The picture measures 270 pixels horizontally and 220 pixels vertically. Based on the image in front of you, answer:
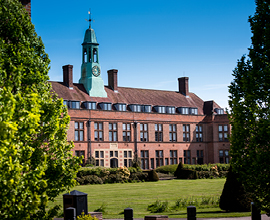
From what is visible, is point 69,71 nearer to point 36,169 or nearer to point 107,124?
point 107,124

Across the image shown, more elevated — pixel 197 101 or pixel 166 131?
pixel 197 101

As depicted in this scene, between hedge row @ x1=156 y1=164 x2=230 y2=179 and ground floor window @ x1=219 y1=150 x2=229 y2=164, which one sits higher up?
ground floor window @ x1=219 y1=150 x2=229 y2=164

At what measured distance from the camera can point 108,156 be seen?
49406 millimetres

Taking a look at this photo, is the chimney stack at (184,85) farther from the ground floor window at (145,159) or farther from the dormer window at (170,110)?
the ground floor window at (145,159)

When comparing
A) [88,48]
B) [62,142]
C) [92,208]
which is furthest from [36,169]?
[88,48]

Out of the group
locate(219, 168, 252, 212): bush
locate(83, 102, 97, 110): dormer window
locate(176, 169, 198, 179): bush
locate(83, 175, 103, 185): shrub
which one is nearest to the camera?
locate(219, 168, 252, 212): bush

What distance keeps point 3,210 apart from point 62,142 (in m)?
2.54

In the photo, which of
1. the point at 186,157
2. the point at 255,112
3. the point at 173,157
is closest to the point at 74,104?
the point at 173,157

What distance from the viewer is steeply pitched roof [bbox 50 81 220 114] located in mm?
48531

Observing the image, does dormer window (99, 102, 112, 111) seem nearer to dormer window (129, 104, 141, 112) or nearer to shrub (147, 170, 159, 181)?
dormer window (129, 104, 141, 112)

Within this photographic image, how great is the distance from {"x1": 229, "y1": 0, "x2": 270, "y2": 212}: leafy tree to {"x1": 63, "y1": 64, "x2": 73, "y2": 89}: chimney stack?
128 ft

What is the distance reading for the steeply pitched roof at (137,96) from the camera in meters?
48.5

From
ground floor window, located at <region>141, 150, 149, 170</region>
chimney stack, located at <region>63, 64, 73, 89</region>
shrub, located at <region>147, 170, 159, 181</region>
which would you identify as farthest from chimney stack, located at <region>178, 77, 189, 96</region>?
shrub, located at <region>147, 170, 159, 181</region>

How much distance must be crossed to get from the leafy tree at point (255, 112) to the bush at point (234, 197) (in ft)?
14.6
